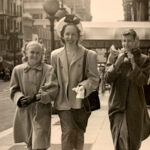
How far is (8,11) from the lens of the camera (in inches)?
3061

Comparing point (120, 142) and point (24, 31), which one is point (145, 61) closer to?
point (120, 142)

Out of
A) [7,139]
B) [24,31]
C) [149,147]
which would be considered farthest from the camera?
[24,31]

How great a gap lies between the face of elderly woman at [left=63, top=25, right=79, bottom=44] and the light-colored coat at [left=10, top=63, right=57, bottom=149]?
1.32ft

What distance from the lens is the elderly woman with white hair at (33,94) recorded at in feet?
19.8

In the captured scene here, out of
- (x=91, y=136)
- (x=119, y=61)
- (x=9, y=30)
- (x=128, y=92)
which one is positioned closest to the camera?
(x=119, y=61)

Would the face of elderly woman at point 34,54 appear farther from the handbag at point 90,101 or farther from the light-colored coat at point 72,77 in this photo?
the handbag at point 90,101

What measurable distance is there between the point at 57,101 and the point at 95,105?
45cm

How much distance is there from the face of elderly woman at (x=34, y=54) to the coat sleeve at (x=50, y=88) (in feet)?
0.63

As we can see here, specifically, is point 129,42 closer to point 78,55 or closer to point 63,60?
point 78,55

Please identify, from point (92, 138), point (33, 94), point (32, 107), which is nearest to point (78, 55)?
point (33, 94)

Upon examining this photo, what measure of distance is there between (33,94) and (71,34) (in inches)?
33.7

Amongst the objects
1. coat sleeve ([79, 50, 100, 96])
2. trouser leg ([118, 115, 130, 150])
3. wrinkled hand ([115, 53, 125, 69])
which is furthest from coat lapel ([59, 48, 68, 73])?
trouser leg ([118, 115, 130, 150])

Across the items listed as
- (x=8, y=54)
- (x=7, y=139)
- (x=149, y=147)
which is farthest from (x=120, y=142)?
(x=8, y=54)

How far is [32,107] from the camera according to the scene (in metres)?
6.11
